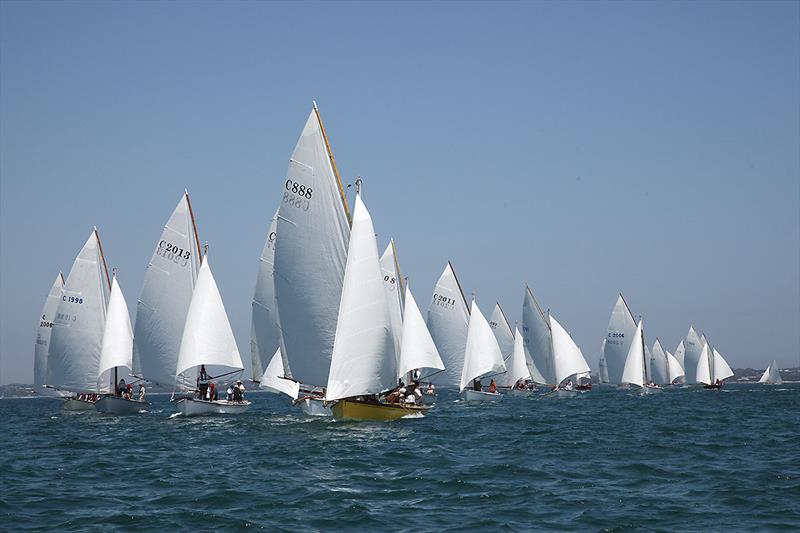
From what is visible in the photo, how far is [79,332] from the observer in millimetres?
60094

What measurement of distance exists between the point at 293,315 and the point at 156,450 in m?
10.2

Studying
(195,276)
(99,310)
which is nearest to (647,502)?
(195,276)

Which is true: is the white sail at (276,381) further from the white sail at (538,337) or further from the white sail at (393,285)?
the white sail at (538,337)

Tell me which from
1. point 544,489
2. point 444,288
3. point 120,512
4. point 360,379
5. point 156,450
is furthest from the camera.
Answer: point 444,288

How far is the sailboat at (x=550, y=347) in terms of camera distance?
3561 inches

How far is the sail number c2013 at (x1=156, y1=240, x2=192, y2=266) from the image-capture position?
A: 53281 mm

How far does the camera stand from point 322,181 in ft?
134

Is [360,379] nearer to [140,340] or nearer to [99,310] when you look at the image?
[140,340]

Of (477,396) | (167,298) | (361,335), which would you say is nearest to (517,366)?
(477,396)

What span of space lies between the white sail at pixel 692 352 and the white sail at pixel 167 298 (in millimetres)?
94339

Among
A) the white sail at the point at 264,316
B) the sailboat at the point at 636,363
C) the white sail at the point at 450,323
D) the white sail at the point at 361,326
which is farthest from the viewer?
the sailboat at the point at 636,363

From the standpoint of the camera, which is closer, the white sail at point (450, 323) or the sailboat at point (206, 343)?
the sailboat at point (206, 343)

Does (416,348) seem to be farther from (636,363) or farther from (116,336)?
(636,363)

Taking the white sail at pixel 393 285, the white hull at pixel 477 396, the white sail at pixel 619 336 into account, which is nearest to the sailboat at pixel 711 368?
the white sail at pixel 619 336
